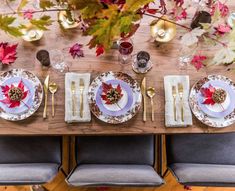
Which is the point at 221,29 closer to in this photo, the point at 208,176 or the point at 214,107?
the point at 214,107

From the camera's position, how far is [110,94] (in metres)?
1.33

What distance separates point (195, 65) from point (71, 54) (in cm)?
58

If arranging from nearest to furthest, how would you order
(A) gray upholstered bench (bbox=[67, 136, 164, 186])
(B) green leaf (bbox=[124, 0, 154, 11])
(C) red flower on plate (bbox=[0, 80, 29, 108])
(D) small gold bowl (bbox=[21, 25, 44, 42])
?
(B) green leaf (bbox=[124, 0, 154, 11]) → (C) red flower on plate (bbox=[0, 80, 29, 108]) → (D) small gold bowl (bbox=[21, 25, 44, 42]) → (A) gray upholstered bench (bbox=[67, 136, 164, 186])

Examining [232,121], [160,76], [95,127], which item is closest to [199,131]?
[232,121]

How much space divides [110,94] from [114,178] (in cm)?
35

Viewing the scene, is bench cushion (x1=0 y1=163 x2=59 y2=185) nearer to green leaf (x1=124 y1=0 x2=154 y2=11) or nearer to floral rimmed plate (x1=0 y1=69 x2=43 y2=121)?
floral rimmed plate (x1=0 y1=69 x2=43 y2=121)

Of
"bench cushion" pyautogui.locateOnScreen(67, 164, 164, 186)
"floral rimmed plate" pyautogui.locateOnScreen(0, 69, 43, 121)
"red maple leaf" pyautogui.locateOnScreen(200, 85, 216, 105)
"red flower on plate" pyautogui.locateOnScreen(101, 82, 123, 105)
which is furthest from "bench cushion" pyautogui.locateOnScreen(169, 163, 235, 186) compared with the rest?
"floral rimmed plate" pyautogui.locateOnScreen(0, 69, 43, 121)

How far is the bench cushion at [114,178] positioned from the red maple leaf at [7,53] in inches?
23.0

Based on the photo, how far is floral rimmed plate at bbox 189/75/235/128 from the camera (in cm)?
133

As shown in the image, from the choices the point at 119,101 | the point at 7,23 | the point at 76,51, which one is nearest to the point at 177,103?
the point at 119,101

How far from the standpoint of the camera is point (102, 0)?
87 cm

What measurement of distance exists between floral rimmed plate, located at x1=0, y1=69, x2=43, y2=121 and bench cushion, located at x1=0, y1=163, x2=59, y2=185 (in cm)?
22

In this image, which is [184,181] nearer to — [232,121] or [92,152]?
[232,121]

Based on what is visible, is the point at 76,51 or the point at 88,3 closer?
the point at 88,3
